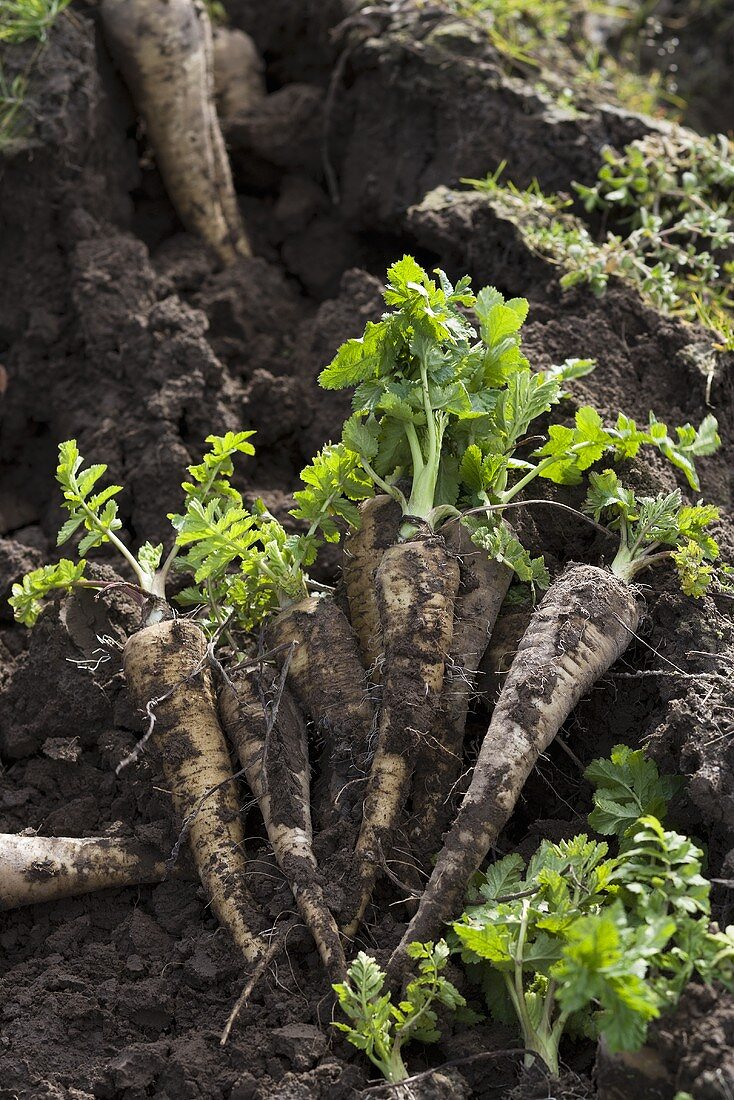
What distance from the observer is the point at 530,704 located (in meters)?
2.75

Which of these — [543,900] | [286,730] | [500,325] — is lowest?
[286,730]

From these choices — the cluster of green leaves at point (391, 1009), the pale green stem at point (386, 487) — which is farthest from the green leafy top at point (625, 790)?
the pale green stem at point (386, 487)

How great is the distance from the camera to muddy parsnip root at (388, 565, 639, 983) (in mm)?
2561

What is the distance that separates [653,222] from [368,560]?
213 cm

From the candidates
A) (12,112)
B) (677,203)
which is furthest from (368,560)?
(12,112)

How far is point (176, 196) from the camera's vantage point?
511 centimetres

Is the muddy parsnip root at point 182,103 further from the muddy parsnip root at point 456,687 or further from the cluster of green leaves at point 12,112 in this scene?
the muddy parsnip root at point 456,687

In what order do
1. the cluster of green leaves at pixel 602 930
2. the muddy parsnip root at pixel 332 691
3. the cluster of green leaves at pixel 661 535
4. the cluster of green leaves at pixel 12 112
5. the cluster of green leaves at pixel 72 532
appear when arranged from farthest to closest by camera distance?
1. the cluster of green leaves at pixel 12 112
2. the cluster of green leaves at pixel 72 532
3. the cluster of green leaves at pixel 661 535
4. the muddy parsnip root at pixel 332 691
5. the cluster of green leaves at pixel 602 930

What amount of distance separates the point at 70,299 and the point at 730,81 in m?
4.71

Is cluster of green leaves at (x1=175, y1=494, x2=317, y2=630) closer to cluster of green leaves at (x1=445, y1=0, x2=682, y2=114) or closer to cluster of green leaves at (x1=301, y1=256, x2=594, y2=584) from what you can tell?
cluster of green leaves at (x1=301, y1=256, x2=594, y2=584)

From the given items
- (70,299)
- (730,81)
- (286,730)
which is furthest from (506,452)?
(730,81)

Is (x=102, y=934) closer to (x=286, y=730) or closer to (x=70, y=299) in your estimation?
(x=286, y=730)

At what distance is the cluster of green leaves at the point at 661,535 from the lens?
9.77ft

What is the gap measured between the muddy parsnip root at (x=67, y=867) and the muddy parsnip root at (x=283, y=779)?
A: 36 cm
